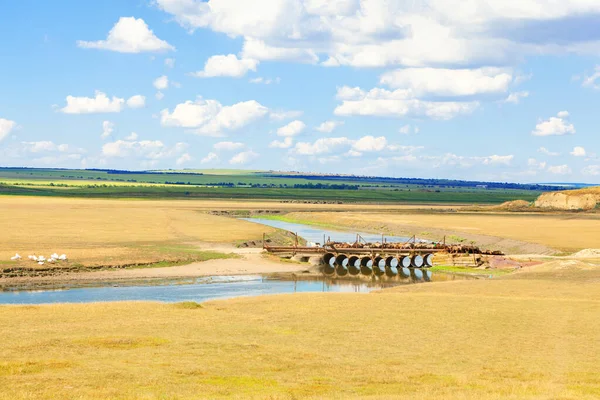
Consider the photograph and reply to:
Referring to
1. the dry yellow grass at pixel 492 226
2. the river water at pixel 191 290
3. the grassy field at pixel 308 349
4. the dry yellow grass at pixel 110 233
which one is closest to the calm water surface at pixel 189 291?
the river water at pixel 191 290

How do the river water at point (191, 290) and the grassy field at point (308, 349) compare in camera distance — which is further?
the river water at point (191, 290)

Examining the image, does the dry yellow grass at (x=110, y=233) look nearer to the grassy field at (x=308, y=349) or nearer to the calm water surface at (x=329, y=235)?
the calm water surface at (x=329, y=235)

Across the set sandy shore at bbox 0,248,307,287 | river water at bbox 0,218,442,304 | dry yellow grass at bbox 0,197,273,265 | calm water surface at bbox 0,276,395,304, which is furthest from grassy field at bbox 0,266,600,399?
dry yellow grass at bbox 0,197,273,265

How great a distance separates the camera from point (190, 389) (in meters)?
23.9

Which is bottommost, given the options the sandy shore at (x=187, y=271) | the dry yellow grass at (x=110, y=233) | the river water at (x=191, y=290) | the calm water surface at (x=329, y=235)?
the river water at (x=191, y=290)

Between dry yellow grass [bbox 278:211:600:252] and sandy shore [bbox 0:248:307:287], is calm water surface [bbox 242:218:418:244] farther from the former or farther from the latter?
sandy shore [bbox 0:248:307:287]

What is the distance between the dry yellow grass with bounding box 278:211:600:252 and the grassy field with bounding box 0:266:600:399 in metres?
51.7

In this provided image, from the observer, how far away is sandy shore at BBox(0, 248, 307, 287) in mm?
60375

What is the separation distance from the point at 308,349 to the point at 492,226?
99405mm

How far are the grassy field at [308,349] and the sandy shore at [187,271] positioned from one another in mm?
18287

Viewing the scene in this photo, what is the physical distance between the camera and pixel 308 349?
104ft

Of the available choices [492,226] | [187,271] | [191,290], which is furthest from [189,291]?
[492,226]

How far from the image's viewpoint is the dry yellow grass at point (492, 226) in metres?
100

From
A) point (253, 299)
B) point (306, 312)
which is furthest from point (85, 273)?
point (306, 312)
